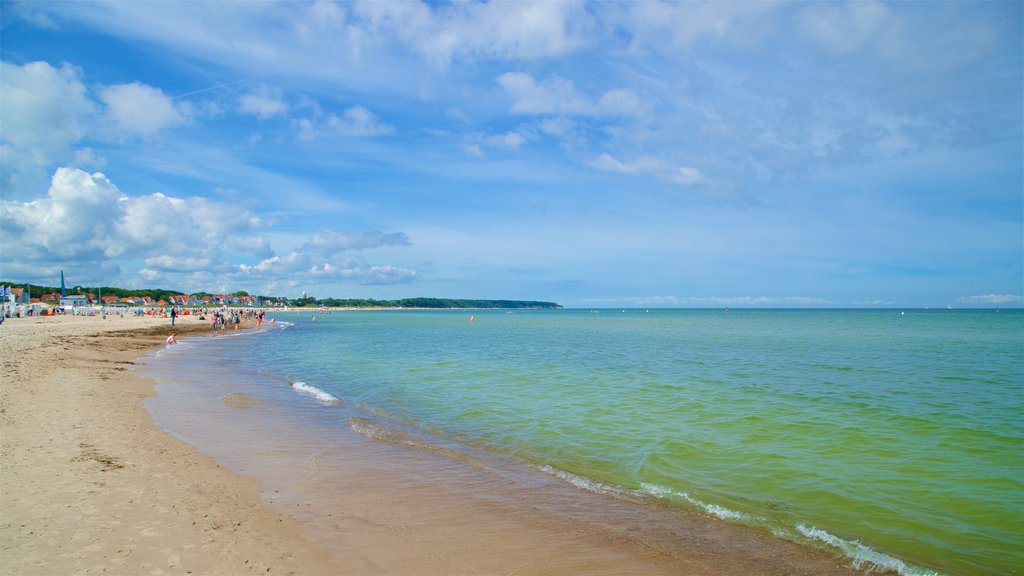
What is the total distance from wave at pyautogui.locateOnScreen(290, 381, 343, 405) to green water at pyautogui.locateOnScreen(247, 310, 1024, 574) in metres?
0.56

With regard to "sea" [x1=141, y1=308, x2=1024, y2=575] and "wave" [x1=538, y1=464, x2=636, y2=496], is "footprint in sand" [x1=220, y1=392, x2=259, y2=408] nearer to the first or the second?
"sea" [x1=141, y1=308, x2=1024, y2=575]

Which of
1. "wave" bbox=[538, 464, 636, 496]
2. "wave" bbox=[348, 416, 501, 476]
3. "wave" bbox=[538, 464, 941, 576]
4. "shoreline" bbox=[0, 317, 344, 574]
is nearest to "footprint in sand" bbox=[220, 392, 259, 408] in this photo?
"shoreline" bbox=[0, 317, 344, 574]

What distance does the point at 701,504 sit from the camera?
761cm

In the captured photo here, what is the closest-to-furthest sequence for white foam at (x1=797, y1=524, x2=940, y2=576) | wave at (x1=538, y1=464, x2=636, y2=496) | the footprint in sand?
white foam at (x1=797, y1=524, x2=940, y2=576) < wave at (x1=538, y1=464, x2=636, y2=496) < the footprint in sand

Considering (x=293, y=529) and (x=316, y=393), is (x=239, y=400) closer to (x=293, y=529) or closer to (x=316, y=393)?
(x=316, y=393)

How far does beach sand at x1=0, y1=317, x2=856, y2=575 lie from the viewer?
5176 mm

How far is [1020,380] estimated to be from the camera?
18781mm

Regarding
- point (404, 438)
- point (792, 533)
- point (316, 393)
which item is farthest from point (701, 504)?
point (316, 393)

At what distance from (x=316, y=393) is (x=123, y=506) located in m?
10.8

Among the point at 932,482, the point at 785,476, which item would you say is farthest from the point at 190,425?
the point at 932,482

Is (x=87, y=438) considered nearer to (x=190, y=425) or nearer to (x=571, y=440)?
(x=190, y=425)

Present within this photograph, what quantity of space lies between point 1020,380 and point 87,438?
2740 cm

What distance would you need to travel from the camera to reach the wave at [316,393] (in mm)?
15719

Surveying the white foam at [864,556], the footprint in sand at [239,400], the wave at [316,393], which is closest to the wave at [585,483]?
the white foam at [864,556]
